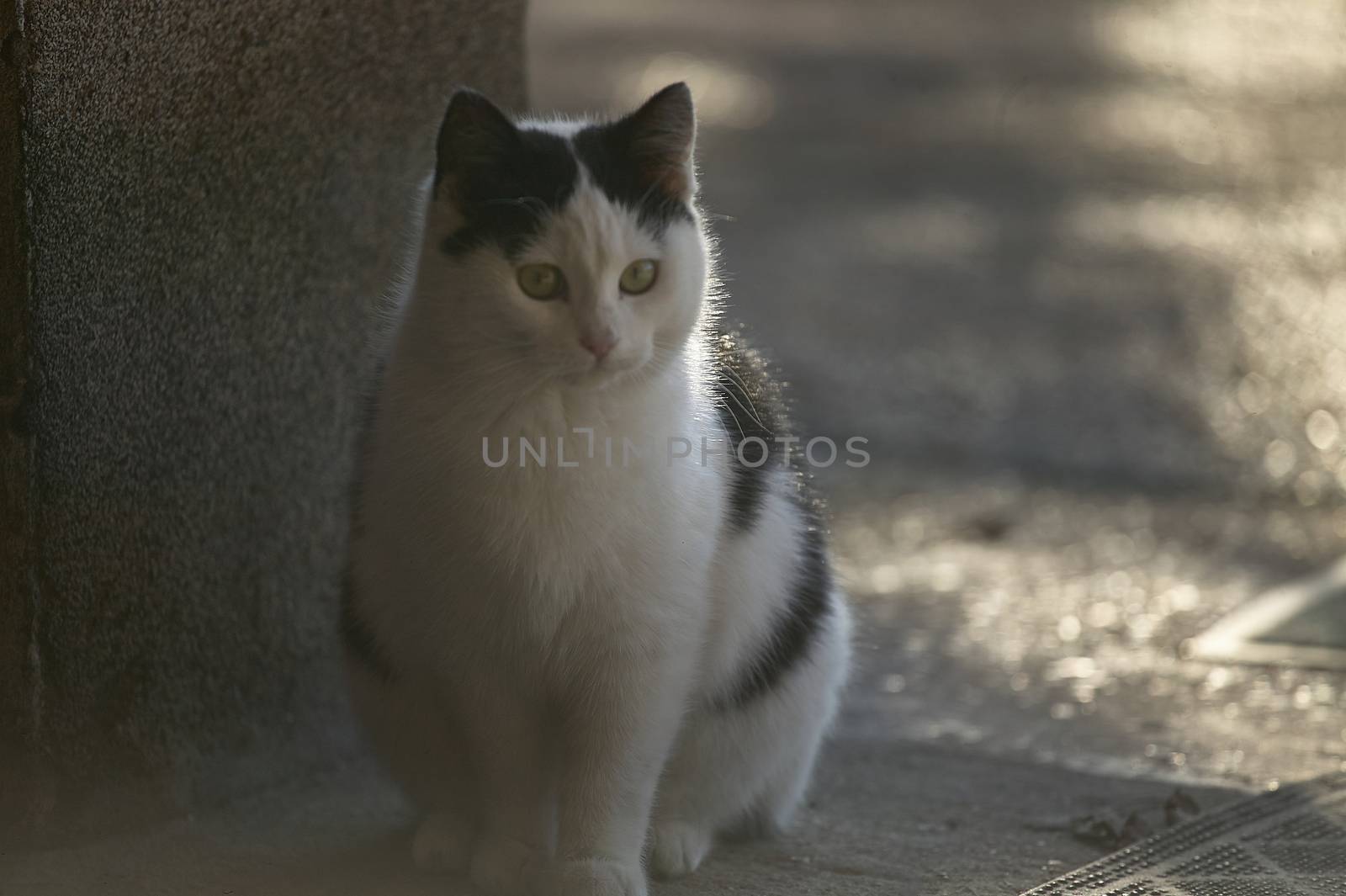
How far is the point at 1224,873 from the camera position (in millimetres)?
2506

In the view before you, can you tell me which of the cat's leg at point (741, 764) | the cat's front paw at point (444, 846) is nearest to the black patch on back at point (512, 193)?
the cat's leg at point (741, 764)

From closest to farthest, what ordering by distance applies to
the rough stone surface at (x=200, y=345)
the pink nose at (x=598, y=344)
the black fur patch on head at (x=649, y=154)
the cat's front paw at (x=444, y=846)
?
the pink nose at (x=598, y=344) < the black fur patch on head at (x=649, y=154) < the rough stone surface at (x=200, y=345) < the cat's front paw at (x=444, y=846)

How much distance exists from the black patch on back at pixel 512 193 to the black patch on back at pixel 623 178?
4 cm

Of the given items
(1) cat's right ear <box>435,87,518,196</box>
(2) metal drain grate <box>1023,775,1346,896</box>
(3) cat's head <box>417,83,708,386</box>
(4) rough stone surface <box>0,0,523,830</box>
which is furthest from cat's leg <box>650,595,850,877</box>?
(1) cat's right ear <box>435,87,518,196</box>

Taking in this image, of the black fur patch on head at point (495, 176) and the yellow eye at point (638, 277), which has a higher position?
the black fur patch on head at point (495, 176)

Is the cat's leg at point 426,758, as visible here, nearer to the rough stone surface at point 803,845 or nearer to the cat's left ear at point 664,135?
the rough stone surface at point 803,845

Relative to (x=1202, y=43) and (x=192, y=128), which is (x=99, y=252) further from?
(x=1202, y=43)

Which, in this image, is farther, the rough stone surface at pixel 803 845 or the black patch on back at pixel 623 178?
the rough stone surface at pixel 803 845

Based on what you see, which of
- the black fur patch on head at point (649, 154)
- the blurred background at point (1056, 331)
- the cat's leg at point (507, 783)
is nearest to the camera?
the black fur patch on head at point (649, 154)

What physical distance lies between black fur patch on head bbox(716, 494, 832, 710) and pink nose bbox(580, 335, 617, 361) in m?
0.68

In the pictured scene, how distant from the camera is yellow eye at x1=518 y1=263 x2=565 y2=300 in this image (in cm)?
208

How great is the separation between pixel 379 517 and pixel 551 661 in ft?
1.19

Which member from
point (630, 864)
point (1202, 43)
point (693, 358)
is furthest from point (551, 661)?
point (1202, 43)

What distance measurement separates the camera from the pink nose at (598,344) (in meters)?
2.05
